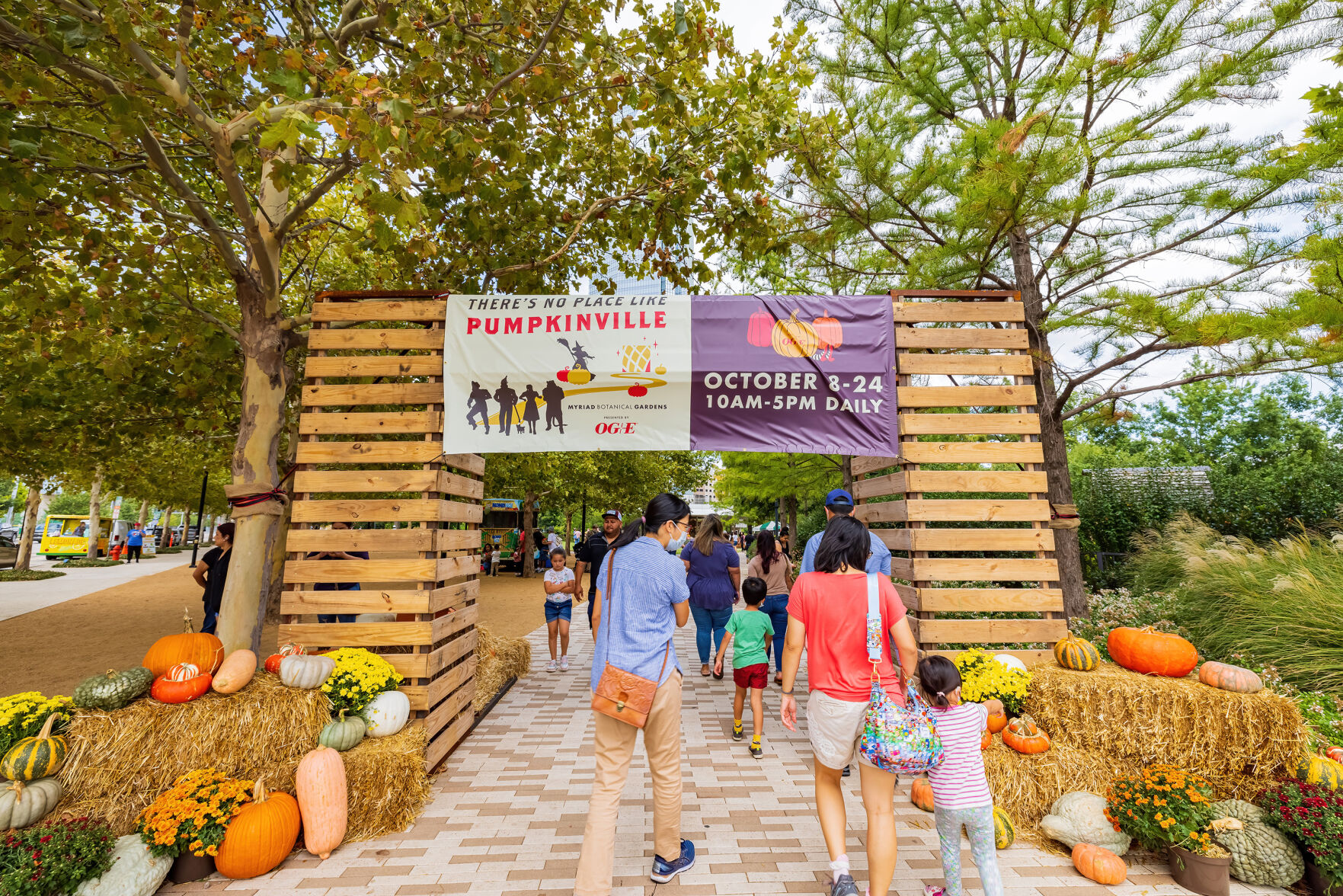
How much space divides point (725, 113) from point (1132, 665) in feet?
23.1

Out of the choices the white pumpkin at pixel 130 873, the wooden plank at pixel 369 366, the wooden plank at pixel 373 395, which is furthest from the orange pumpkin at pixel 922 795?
the wooden plank at pixel 369 366

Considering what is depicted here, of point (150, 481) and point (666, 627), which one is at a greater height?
point (150, 481)

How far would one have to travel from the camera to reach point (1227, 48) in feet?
18.3

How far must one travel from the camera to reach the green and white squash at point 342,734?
12.6 ft

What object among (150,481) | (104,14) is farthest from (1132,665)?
(150,481)

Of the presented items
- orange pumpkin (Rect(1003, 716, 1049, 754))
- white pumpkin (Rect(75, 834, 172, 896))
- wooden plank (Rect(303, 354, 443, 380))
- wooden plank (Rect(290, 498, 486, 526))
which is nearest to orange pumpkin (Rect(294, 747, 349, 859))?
white pumpkin (Rect(75, 834, 172, 896))

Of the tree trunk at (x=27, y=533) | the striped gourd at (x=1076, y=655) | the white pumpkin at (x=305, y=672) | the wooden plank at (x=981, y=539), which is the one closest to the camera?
the white pumpkin at (x=305, y=672)

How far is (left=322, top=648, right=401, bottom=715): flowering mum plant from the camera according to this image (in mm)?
4051

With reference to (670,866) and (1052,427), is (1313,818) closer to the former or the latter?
(670,866)

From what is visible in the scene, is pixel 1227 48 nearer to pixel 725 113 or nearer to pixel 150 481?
pixel 725 113

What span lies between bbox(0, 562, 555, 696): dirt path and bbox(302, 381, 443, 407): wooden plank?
19.4 feet

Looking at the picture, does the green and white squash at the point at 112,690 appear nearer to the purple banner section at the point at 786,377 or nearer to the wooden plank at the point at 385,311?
the wooden plank at the point at 385,311

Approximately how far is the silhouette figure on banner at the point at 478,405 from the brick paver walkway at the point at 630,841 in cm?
285

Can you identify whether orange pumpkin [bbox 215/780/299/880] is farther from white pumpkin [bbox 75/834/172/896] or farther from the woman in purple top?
the woman in purple top
